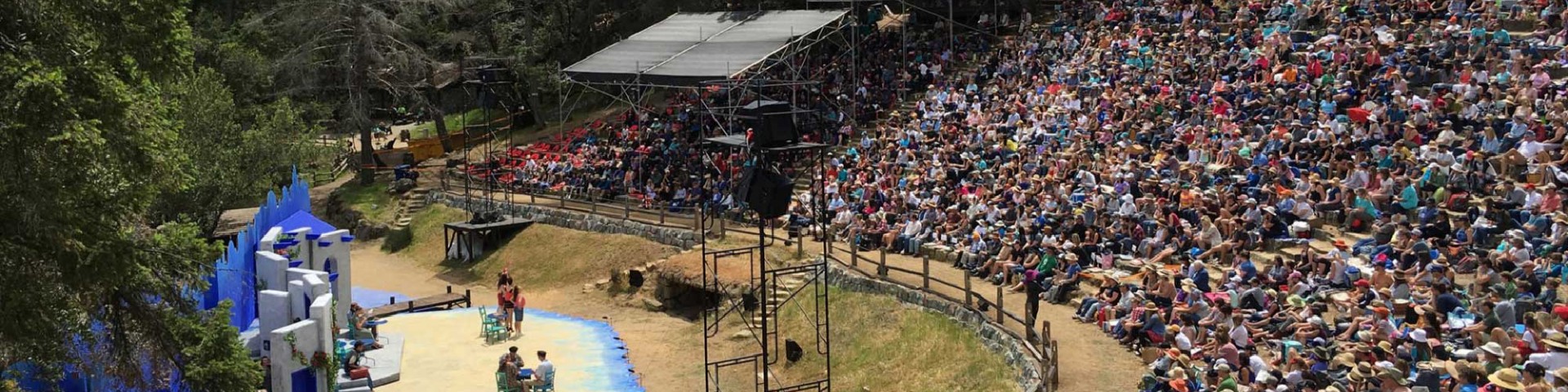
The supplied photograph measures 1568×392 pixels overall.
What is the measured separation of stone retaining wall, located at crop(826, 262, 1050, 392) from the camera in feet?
73.1

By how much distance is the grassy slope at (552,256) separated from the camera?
124ft

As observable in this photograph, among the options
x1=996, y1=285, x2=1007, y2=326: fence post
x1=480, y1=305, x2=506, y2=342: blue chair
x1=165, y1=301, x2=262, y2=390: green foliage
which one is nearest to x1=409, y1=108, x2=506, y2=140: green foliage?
x1=480, y1=305, x2=506, y2=342: blue chair

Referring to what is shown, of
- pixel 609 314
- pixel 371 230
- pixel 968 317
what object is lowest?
pixel 609 314

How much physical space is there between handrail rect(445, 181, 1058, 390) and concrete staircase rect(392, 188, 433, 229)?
1011 millimetres

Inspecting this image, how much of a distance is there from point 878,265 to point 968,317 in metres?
4.23

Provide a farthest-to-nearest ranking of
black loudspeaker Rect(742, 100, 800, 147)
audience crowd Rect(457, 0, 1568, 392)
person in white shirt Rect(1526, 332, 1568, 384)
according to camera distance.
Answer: black loudspeaker Rect(742, 100, 800, 147) < audience crowd Rect(457, 0, 1568, 392) < person in white shirt Rect(1526, 332, 1568, 384)

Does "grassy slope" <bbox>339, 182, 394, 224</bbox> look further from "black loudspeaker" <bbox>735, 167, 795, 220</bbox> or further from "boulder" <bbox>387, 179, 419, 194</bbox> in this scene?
"black loudspeaker" <bbox>735, 167, 795, 220</bbox>

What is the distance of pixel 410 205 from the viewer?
46.9 metres

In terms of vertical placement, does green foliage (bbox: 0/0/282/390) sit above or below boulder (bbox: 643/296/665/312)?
above

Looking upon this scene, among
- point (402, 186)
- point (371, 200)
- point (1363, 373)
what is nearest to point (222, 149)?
point (371, 200)

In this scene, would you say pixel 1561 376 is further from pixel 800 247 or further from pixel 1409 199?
pixel 800 247

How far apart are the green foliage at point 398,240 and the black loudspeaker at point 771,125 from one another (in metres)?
22.1

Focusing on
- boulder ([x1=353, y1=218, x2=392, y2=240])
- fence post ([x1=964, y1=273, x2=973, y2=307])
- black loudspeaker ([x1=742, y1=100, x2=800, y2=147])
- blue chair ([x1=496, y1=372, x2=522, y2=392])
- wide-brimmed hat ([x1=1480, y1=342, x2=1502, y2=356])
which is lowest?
boulder ([x1=353, y1=218, x2=392, y2=240])

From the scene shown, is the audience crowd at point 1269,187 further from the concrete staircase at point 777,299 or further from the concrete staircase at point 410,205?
the concrete staircase at point 410,205
